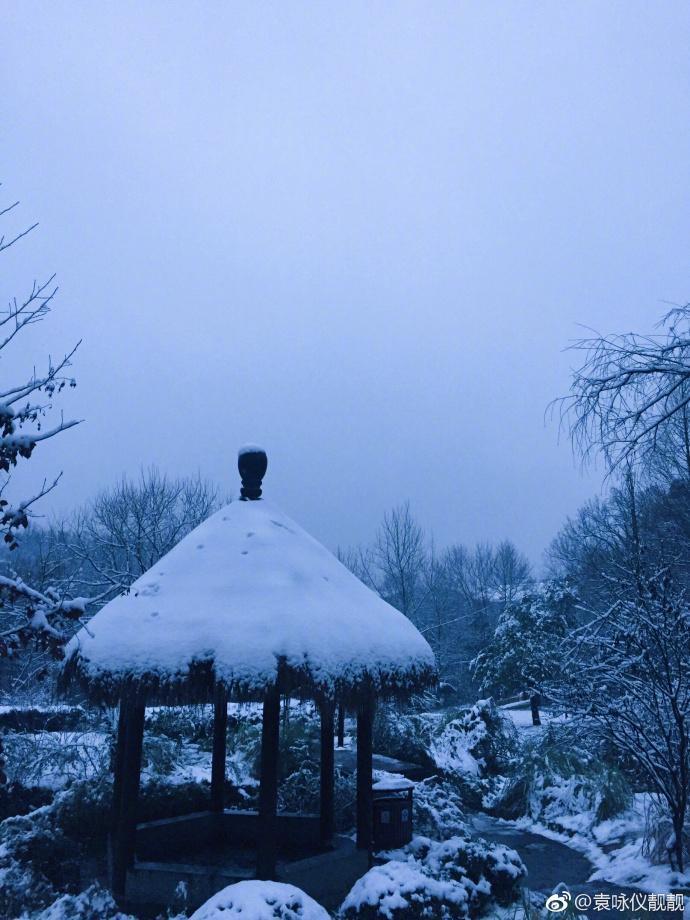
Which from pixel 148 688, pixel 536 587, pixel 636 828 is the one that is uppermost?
pixel 536 587

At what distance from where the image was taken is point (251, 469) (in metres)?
9.35

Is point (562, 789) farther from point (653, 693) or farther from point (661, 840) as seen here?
point (653, 693)

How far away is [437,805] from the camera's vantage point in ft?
42.9

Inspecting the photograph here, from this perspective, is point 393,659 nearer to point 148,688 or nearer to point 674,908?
point 148,688

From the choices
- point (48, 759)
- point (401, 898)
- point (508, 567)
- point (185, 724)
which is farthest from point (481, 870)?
point (508, 567)

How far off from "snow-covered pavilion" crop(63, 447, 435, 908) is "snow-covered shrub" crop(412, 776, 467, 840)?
3615 mm

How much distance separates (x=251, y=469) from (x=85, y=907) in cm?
548

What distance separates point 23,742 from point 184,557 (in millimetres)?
7972

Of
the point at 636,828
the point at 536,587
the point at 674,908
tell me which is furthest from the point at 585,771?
the point at 536,587

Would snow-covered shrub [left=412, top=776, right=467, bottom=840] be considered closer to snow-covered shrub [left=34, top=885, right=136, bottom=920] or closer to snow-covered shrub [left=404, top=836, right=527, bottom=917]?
snow-covered shrub [left=404, top=836, right=527, bottom=917]

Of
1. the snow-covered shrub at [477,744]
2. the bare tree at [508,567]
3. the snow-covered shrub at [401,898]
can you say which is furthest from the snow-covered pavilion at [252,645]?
the bare tree at [508,567]

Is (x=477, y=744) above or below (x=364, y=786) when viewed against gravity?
below

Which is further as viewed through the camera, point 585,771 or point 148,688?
point 585,771

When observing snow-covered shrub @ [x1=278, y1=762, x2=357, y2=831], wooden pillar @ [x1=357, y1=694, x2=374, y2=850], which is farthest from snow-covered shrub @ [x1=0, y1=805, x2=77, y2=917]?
snow-covered shrub @ [x1=278, y1=762, x2=357, y2=831]
